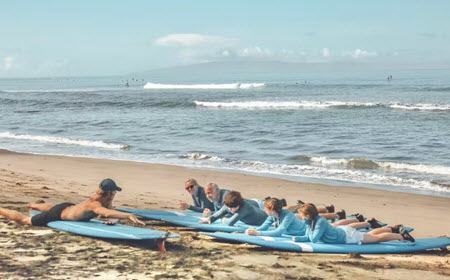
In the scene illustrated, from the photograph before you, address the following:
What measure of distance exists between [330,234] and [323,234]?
10 centimetres

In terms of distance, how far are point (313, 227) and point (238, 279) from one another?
2.00 m

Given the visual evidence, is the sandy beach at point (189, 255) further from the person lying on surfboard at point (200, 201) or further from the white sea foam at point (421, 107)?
the white sea foam at point (421, 107)

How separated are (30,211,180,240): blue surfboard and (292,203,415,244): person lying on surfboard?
1823mm

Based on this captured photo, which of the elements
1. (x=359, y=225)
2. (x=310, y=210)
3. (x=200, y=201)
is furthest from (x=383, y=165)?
(x=310, y=210)

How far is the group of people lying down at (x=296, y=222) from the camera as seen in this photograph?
25.2 feet

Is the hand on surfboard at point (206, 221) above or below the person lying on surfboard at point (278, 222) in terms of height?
below

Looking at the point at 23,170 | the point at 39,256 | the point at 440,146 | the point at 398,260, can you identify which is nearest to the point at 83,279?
the point at 39,256

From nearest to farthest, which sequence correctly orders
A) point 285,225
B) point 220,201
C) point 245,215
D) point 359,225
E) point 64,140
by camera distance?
point 285,225
point 359,225
point 245,215
point 220,201
point 64,140

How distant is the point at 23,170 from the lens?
1572 cm

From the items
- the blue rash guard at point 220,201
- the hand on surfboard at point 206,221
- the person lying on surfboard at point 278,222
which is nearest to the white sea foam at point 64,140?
the blue rash guard at point 220,201

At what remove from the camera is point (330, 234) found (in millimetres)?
7660

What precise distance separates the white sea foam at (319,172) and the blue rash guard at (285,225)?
6854mm

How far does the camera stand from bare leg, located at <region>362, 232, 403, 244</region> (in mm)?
7852

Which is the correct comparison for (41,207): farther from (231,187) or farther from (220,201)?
(231,187)
